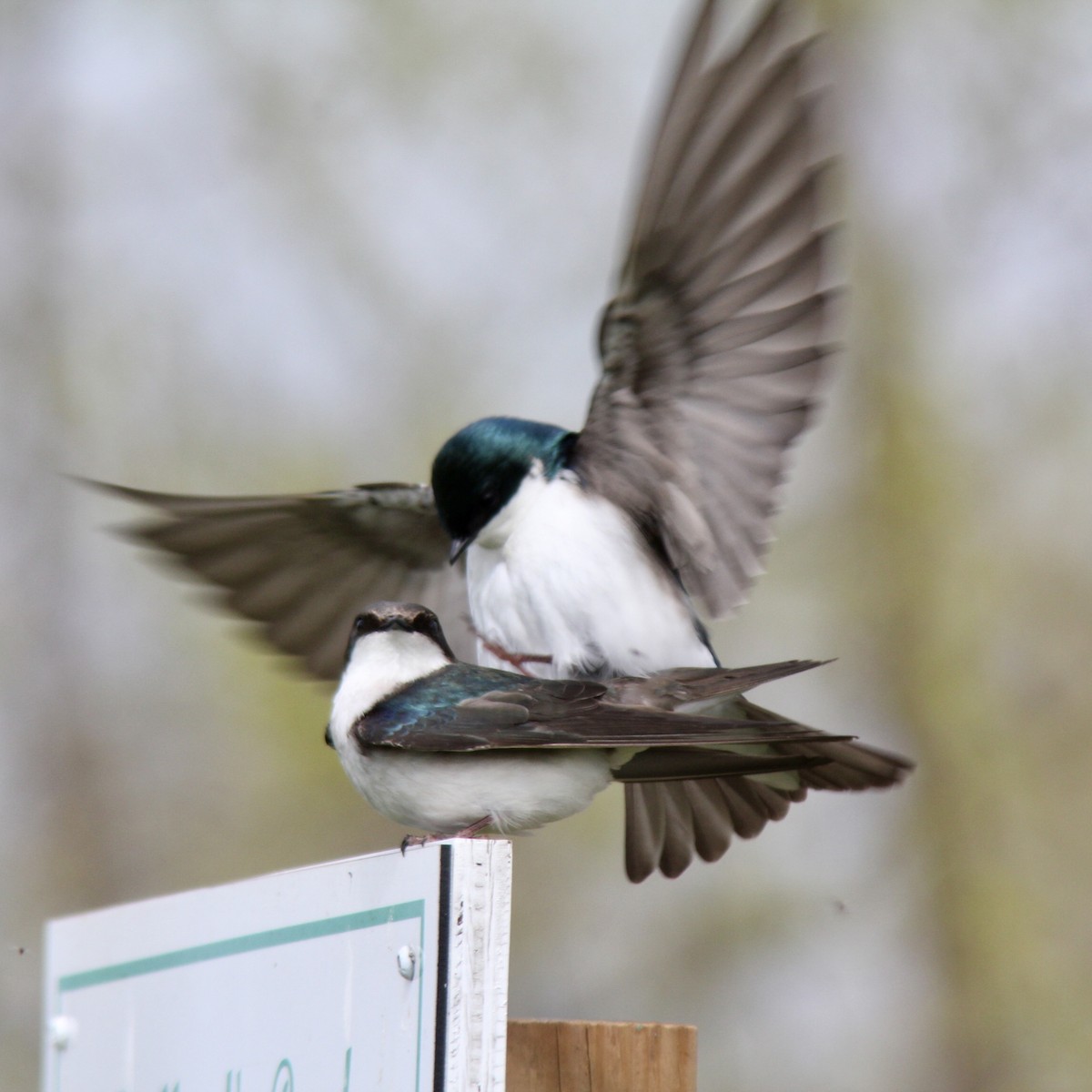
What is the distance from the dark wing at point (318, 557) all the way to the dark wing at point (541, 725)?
1027 millimetres

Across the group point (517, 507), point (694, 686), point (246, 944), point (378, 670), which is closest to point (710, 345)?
point (517, 507)

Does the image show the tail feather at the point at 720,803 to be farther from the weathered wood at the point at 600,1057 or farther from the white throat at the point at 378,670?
the weathered wood at the point at 600,1057

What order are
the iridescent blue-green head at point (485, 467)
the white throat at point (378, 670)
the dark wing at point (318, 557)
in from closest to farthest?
the white throat at point (378, 670) → the iridescent blue-green head at point (485, 467) → the dark wing at point (318, 557)

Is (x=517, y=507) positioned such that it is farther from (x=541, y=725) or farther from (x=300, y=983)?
(x=300, y=983)

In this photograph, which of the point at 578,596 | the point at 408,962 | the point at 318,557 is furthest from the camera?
the point at 318,557

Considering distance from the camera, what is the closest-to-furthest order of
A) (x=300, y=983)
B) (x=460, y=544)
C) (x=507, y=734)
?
(x=300, y=983) < (x=507, y=734) < (x=460, y=544)

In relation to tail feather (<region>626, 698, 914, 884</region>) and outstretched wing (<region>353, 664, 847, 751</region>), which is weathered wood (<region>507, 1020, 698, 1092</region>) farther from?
tail feather (<region>626, 698, 914, 884</region>)

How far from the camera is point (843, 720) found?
4566 millimetres

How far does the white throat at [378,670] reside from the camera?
1.79m

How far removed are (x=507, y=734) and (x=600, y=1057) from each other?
0.34 metres

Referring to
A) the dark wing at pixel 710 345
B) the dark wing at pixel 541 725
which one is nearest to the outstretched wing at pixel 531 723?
the dark wing at pixel 541 725

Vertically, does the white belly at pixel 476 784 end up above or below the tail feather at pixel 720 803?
below

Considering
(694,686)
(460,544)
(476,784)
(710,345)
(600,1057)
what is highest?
(710,345)

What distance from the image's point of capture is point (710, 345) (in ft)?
7.59
